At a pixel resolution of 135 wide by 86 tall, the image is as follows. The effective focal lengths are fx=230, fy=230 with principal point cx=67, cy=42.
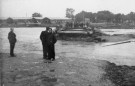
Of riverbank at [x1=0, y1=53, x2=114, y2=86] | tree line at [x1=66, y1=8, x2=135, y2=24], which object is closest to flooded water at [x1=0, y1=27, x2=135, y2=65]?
riverbank at [x1=0, y1=53, x2=114, y2=86]

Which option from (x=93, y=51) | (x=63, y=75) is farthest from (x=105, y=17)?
(x=63, y=75)

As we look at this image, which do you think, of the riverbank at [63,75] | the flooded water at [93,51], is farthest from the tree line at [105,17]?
the riverbank at [63,75]

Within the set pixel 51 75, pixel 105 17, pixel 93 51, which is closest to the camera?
pixel 51 75

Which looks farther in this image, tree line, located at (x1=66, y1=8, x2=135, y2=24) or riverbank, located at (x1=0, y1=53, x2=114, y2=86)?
tree line, located at (x1=66, y1=8, x2=135, y2=24)

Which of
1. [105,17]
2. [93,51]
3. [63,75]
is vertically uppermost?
[105,17]

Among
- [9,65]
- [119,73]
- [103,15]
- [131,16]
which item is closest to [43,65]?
[9,65]

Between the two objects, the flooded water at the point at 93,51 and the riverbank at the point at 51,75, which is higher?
the riverbank at the point at 51,75

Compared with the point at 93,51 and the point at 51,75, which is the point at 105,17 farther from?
the point at 51,75

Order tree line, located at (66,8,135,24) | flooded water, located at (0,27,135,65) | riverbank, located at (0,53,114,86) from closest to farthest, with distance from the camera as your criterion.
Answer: riverbank, located at (0,53,114,86)
flooded water, located at (0,27,135,65)
tree line, located at (66,8,135,24)

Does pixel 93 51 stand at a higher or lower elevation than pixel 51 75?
lower

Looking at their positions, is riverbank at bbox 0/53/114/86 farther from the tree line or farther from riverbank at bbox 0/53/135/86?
the tree line

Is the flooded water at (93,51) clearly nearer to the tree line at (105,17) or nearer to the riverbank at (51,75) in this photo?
the riverbank at (51,75)

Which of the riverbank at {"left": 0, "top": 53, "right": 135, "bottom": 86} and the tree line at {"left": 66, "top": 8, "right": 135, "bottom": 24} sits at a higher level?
the tree line at {"left": 66, "top": 8, "right": 135, "bottom": 24}

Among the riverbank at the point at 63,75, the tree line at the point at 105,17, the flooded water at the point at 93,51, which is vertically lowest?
the flooded water at the point at 93,51
